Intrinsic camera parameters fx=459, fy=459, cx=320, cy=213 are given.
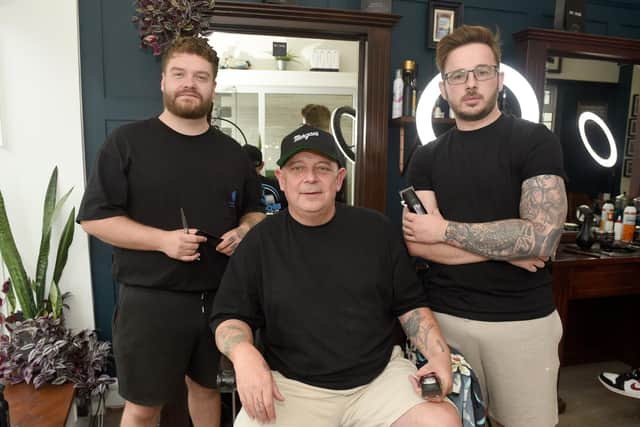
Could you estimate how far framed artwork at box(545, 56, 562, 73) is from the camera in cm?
301

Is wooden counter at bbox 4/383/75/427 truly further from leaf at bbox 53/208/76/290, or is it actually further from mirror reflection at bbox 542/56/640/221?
mirror reflection at bbox 542/56/640/221

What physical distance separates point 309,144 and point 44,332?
5.39ft

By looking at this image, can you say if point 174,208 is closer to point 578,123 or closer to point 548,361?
point 548,361

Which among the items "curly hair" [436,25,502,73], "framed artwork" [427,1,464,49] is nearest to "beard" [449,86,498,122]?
"curly hair" [436,25,502,73]

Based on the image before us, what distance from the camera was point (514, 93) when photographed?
2.74 meters

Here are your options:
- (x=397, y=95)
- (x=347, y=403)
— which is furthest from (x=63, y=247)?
(x=397, y=95)

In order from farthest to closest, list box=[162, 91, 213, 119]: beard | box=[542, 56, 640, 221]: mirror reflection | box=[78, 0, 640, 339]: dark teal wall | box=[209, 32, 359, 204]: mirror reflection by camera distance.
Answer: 1. box=[542, 56, 640, 221]: mirror reflection
2. box=[209, 32, 359, 204]: mirror reflection
3. box=[78, 0, 640, 339]: dark teal wall
4. box=[162, 91, 213, 119]: beard

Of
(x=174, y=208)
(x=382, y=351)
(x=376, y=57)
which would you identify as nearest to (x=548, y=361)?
(x=382, y=351)

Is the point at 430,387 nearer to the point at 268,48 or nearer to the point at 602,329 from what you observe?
the point at 268,48

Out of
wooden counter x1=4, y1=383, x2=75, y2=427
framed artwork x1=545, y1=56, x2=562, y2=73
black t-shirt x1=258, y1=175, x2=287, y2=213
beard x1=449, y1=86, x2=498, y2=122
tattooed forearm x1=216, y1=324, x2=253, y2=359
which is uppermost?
framed artwork x1=545, y1=56, x2=562, y2=73

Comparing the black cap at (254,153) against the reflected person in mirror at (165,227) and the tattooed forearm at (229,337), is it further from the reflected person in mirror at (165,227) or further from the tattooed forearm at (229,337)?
the tattooed forearm at (229,337)

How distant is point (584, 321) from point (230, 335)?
2.90 meters

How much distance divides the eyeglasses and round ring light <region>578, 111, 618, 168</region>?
79.4 inches

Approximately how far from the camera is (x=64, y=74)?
233cm
